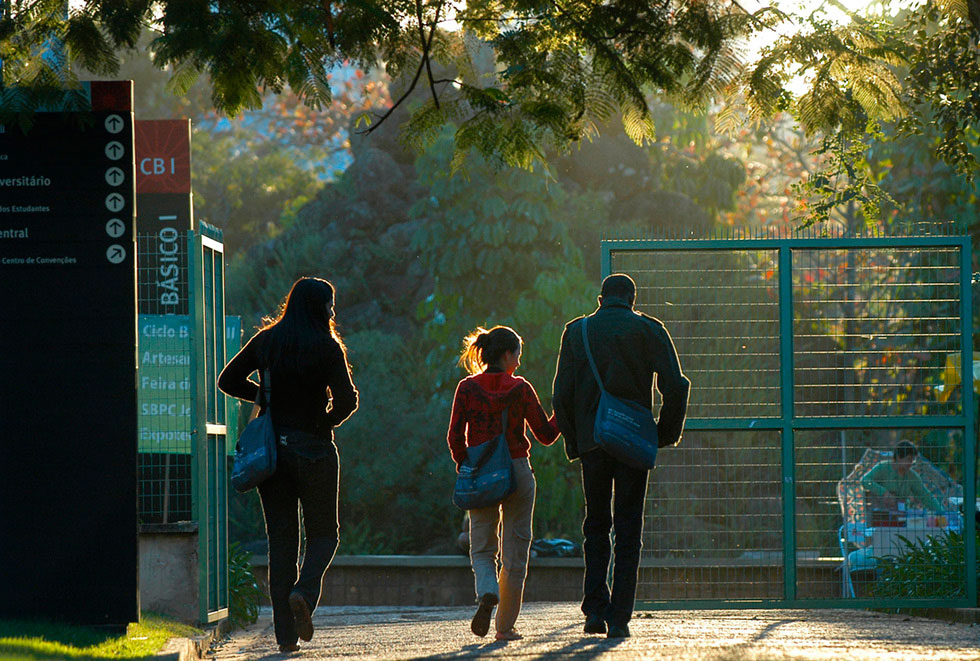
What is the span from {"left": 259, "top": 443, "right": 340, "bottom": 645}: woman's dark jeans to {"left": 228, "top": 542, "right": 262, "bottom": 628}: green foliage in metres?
3.74

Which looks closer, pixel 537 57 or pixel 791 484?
pixel 537 57

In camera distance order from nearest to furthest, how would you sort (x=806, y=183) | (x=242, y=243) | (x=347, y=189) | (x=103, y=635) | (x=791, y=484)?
(x=103, y=635) < (x=791, y=484) < (x=806, y=183) < (x=347, y=189) < (x=242, y=243)

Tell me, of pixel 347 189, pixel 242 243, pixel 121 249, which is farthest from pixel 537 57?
pixel 242 243

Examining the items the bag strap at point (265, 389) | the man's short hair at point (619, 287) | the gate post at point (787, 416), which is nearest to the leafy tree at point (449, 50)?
the man's short hair at point (619, 287)

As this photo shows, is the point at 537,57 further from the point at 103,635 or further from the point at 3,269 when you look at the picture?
the point at 103,635

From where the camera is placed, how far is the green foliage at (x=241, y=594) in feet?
36.4

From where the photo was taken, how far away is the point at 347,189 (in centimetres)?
2912

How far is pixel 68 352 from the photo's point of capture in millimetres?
7680

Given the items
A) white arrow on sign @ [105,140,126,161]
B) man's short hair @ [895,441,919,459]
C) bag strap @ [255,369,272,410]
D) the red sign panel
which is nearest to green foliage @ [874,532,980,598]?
man's short hair @ [895,441,919,459]

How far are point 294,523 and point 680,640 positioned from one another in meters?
2.07

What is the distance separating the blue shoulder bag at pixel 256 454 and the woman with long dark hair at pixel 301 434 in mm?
61

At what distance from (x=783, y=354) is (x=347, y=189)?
19.8 m

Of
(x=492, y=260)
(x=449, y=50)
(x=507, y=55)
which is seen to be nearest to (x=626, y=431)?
(x=507, y=55)

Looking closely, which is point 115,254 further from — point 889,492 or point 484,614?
point 889,492
